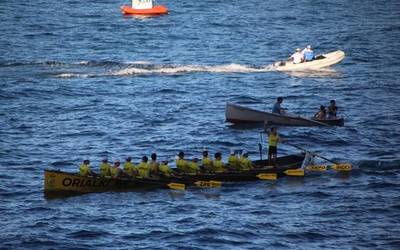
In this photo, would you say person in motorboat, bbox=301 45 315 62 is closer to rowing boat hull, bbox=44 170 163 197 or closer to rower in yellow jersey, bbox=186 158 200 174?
rower in yellow jersey, bbox=186 158 200 174

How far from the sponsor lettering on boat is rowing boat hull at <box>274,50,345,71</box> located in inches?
1436

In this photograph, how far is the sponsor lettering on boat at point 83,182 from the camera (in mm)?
52656

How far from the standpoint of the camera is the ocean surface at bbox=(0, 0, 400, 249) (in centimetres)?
5034

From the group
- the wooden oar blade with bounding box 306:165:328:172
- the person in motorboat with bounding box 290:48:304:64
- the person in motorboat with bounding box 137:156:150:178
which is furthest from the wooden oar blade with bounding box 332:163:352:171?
the person in motorboat with bounding box 290:48:304:64

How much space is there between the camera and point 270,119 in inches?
2751

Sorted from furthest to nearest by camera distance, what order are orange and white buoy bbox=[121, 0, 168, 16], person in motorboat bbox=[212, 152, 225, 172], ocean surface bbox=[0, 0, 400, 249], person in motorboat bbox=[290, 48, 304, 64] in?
orange and white buoy bbox=[121, 0, 168, 16] → person in motorboat bbox=[290, 48, 304, 64] → person in motorboat bbox=[212, 152, 225, 172] → ocean surface bbox=[0, 0, 400, 249]

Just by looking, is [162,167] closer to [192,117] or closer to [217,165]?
[217,165]

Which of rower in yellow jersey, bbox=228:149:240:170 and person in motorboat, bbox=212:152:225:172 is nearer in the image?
person in motorboat, bbox=212:152:225:172

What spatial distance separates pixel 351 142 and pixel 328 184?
10153 mm

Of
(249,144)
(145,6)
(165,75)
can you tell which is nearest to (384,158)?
(249,144)

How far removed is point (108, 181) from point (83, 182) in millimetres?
1292

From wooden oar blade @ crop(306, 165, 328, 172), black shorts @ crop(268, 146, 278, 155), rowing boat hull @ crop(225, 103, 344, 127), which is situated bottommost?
wooden oar blade @ crop(306, 165, 328, 172)

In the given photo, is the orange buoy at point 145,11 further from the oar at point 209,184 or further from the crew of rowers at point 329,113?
the oar at point 209,184

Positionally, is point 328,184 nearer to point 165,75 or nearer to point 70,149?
point 70,149
